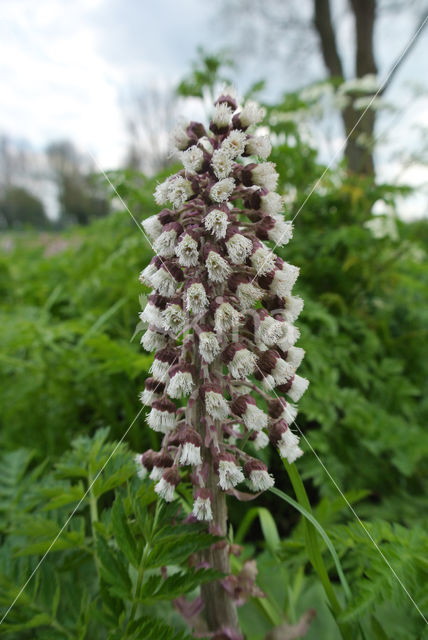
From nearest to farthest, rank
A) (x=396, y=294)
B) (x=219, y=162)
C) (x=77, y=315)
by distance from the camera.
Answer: (x=219, y=162) → (x=396, y=294) → (x=77, y=315)

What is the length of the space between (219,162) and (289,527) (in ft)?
5.90

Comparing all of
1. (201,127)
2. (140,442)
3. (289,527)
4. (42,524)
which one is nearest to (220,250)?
(201,127)

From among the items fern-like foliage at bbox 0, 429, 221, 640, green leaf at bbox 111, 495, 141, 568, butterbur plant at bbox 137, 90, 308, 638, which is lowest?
fern-like foliage at bbox 0, 429, 221, 640

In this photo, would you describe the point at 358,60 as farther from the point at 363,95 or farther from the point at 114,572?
the point at 114,572

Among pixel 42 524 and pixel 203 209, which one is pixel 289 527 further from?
pixel 203 209

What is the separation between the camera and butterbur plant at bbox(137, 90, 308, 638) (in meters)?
0.83

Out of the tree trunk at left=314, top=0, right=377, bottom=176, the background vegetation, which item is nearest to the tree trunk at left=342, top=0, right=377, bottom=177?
the tree trunk at left=314, top=0, right=377, bottom=176

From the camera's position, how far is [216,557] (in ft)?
3.10

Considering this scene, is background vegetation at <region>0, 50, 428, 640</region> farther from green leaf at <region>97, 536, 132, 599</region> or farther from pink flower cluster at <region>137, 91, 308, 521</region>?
pink flower cluster at <region>137, 91, 308, 521</region>

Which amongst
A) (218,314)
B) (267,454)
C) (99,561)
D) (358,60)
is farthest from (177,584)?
(358,60)

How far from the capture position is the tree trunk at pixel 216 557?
93 centimetres

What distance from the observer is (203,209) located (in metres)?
0.90

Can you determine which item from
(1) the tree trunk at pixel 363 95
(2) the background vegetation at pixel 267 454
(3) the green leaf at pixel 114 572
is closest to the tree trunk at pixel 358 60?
(1) the tree trunk at pixel 363 95

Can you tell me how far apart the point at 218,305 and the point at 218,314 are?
3cm
